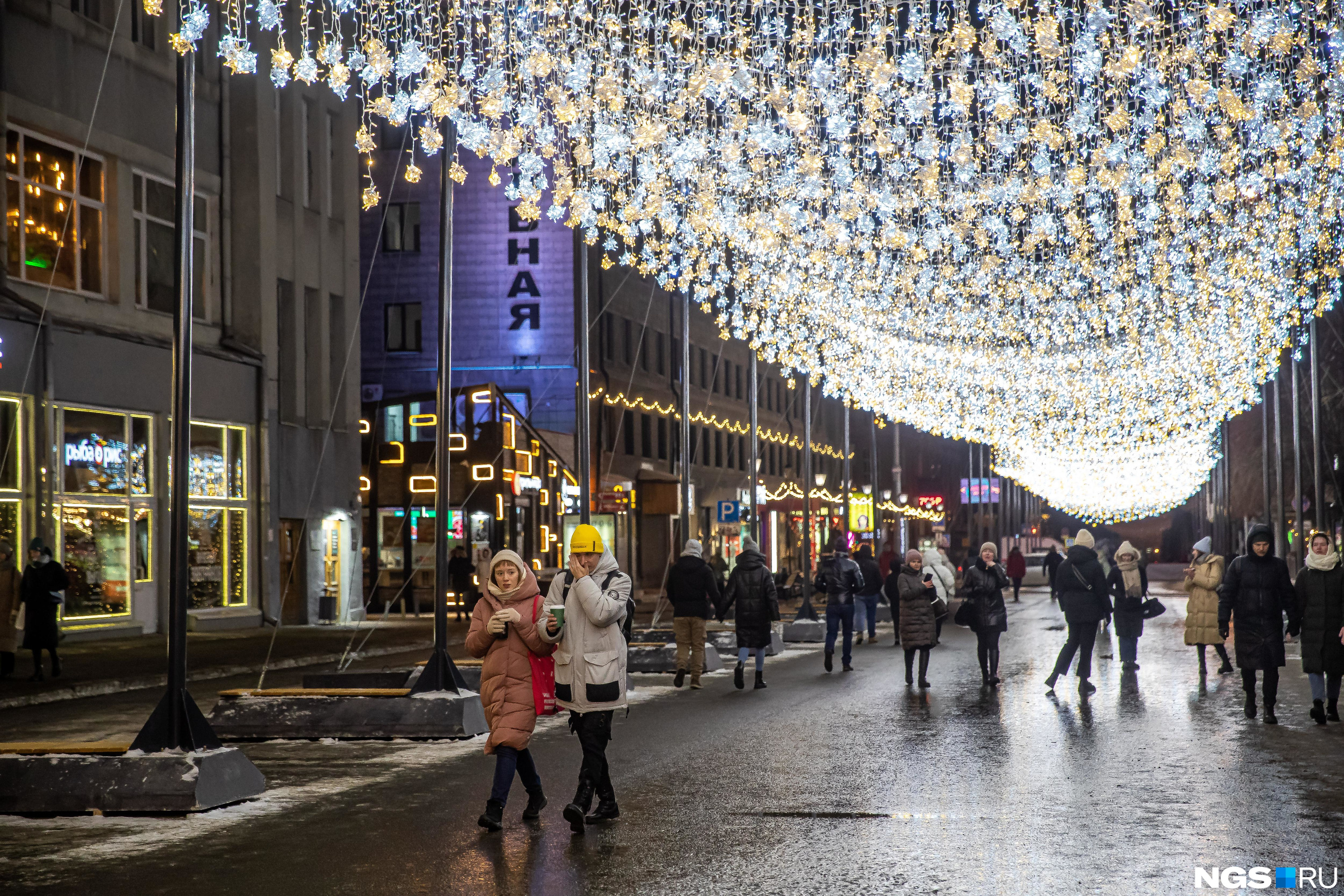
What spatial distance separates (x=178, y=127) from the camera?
10.8 m

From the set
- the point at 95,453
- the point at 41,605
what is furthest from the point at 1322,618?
the point at 95,453

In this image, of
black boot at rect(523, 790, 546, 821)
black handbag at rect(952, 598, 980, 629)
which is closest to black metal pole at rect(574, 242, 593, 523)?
black handbag at rect(952, 598, 980, 629)

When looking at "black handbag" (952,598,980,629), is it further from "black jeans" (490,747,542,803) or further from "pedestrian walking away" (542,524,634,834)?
"black jeans" (490,747,542,803)

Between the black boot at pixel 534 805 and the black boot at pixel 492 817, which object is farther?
the black boot at pixel 534 805

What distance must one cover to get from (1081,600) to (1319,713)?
3.61m

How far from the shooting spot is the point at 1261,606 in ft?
46.1

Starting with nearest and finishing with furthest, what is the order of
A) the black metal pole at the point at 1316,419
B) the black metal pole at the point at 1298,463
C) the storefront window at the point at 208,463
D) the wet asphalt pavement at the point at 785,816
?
the wet asphalt pavement at the point at 785,816 → the storefront window at the point at 208,463 → the black metal pole at the point at 1316,419 → the black metal pole at the point at 1298,463

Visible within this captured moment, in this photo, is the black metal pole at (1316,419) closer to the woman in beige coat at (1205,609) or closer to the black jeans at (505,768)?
the woman in beige coat at (1205,609)

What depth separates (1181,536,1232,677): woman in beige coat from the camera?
1933 cm

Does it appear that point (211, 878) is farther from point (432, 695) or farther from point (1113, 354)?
point (1113, 354)

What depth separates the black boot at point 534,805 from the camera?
9.17 m

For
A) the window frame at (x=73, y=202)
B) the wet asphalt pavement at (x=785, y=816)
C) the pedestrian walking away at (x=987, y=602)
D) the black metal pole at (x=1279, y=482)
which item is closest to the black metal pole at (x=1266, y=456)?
the black metal pole at (x=1279, y=482)

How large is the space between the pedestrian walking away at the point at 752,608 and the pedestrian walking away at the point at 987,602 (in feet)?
7.78

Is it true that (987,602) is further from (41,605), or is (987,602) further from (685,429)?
(41,605)
